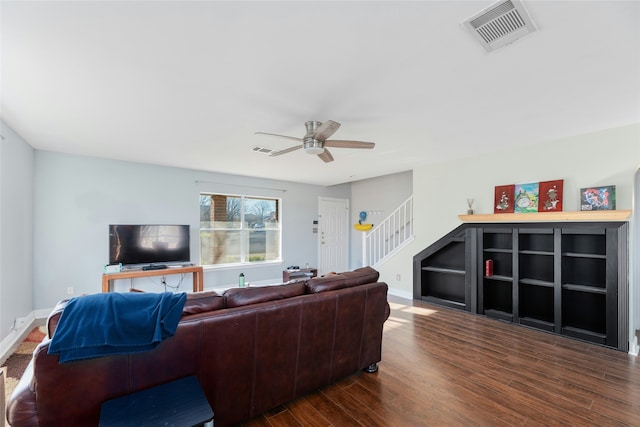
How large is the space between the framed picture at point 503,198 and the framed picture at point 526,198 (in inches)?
1.9

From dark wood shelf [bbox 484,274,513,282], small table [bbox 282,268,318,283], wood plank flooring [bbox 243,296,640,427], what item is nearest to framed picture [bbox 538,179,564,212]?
dark wood shelf [bbox 484,274,513,282]

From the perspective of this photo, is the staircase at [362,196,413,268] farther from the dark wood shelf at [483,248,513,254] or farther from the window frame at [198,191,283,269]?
the window frame at [198,191,283,269]

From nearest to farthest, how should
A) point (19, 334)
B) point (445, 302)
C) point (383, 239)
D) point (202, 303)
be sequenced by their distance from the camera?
1. point (202, 303)
2. point (19, 334)
3. point (445, 302)
4. point (383, 239)

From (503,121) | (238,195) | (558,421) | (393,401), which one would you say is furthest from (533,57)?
(238,195)

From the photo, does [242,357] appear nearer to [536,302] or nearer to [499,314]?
[499,314]

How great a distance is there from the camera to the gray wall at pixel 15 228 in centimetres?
307

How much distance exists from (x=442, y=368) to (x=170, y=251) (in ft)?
14.9

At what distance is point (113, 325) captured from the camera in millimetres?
1433

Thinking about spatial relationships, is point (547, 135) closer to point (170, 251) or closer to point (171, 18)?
point (171, 18)

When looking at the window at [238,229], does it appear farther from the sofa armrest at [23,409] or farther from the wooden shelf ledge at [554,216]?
the sofa armrest at [23,409]

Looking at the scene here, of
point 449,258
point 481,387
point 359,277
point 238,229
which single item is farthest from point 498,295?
point 238,229

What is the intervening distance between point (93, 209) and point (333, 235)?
203 inches

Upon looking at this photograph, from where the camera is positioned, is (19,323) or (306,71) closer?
(306,71)

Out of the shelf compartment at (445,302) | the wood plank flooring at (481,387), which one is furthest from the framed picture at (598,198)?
the shelf compartment at (445,302)
